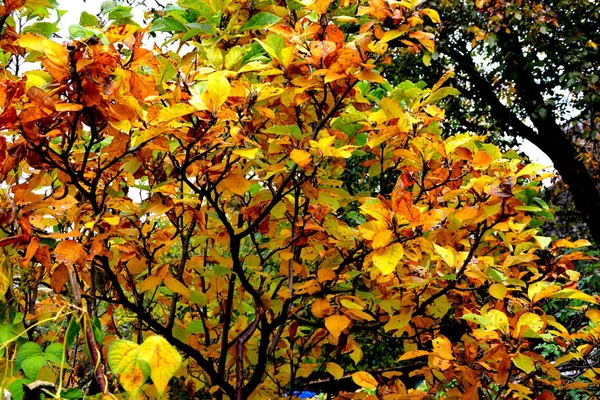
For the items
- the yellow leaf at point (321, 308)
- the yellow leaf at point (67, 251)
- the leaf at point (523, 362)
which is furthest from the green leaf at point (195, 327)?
the leaf at point (523, 362)

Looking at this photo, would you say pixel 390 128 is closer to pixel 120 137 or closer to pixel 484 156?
pixel 484 156

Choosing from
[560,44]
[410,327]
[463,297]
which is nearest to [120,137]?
[410,327]

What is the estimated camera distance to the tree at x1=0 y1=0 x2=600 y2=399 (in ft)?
3.77

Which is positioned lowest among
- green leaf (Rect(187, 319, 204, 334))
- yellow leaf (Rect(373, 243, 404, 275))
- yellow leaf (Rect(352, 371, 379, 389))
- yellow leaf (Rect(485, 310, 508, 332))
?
green leaf (Rect(187, 319, 204, 334))

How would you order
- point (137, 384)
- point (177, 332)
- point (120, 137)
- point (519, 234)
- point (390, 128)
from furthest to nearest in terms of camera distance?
point (177, 332) < point (519, 234) < point (390, 128) < point (120, 137) < point (137, 384)

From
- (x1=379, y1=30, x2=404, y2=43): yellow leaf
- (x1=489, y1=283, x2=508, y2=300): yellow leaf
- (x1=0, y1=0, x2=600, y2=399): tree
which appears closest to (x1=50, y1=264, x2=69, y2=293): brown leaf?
(x1=0, y1=0, x2=600, y2=399): tree

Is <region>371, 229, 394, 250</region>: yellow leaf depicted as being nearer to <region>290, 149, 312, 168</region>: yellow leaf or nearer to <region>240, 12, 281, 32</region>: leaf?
<region>290, 149, 312, 168</region>: yellow leaf

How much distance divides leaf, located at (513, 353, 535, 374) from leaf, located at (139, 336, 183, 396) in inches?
36.2

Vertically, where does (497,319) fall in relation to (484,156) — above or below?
below

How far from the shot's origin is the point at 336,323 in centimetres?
151

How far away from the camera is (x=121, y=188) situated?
187cm

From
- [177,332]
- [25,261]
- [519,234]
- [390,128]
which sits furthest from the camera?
[177,332]

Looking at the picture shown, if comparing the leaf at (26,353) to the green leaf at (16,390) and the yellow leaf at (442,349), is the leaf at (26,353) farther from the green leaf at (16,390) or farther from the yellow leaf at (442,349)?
the yellow leaf at (442,349)

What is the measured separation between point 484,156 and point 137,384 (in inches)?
40.8
